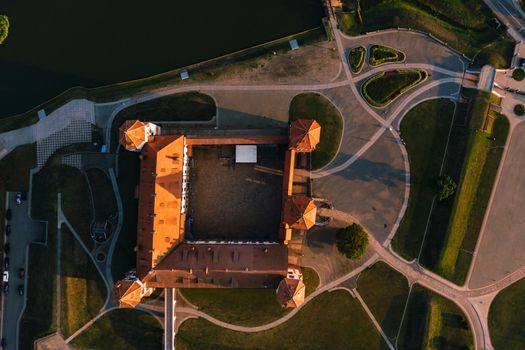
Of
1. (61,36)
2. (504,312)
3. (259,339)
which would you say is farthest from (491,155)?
(61,36)

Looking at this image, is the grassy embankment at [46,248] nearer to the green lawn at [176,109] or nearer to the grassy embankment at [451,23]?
the green lawn at [176,109]

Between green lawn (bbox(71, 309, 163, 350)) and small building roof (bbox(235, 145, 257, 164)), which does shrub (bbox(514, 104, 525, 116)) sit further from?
green lawn (bbox(71, 309, 163, 350))

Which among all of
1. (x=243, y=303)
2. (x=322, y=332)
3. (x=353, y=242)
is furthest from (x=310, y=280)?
(x=243, y=303)

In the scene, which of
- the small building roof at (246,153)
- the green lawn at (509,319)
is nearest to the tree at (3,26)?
the small building roof at (246,153)

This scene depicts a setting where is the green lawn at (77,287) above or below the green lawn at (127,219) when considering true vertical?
below

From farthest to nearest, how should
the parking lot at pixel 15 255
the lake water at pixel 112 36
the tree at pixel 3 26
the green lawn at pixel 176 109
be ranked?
the lake water at pixel 112 36
the parking lot at pixel 15 255
the tree at pixel 3 26
the green lawn at pixel 176 109

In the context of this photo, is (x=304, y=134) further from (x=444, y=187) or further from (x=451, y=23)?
(x=451, y=23)

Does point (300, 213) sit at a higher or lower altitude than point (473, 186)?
lower
